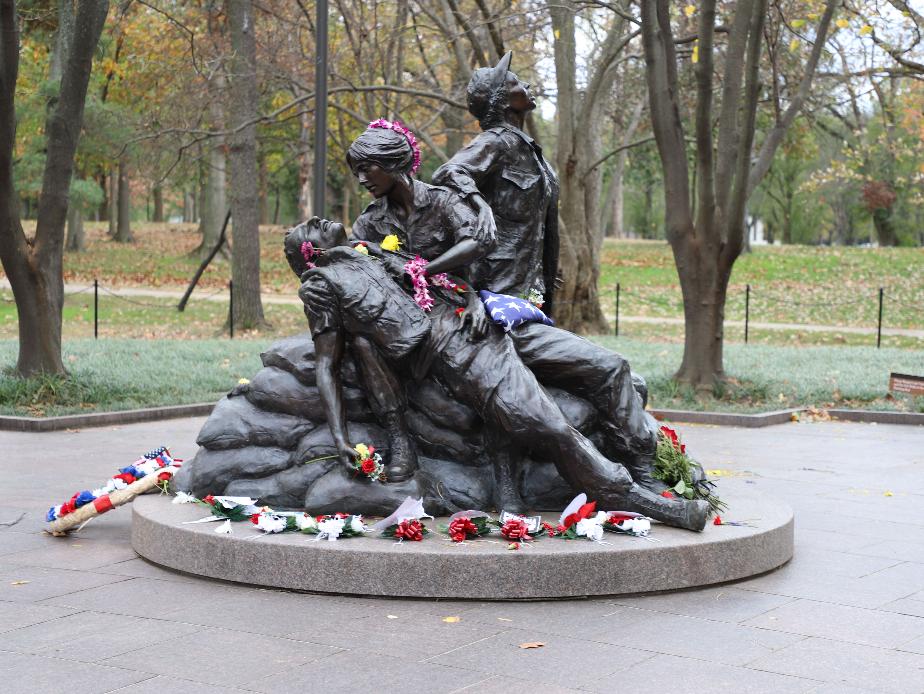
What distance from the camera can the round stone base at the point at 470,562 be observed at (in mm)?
5598

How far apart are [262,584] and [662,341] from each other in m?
16.9

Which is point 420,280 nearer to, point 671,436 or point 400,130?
point 400,130

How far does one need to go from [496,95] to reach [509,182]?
0.52 metres

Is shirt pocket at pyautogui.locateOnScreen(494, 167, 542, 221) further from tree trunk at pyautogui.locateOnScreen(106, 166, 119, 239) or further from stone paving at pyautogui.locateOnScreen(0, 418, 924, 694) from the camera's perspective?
tree trunk at pyautogui.locateOnScreen(106, 166, 119, 239)

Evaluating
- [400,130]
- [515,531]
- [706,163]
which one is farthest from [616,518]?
[706,163]

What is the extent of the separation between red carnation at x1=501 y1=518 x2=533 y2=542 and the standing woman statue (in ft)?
5.96

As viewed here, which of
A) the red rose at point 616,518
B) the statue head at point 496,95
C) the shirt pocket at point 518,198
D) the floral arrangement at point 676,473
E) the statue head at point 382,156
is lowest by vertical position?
the red rose at point 616,518

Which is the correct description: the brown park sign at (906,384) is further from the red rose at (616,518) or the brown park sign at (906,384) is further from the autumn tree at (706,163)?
the red rose at (616,518)

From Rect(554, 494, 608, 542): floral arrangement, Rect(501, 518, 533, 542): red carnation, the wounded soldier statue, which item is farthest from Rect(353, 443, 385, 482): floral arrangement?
Rect(554, 494, 608, 542): floral arrangement

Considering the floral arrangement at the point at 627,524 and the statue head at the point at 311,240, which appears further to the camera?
the statue head at the point at 311,240

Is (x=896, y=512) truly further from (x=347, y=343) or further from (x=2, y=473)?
(x=2, y=473)

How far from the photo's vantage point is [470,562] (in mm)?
5578

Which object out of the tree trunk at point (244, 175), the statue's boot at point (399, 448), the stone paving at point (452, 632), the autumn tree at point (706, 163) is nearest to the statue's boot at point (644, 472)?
the stone paving at point (452, 632)

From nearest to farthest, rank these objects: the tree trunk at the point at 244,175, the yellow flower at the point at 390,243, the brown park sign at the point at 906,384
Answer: the yellow flower at the point at 390,243 < the brown park sign at the point at 906,384 < the tree trunk at the point at 244,175
